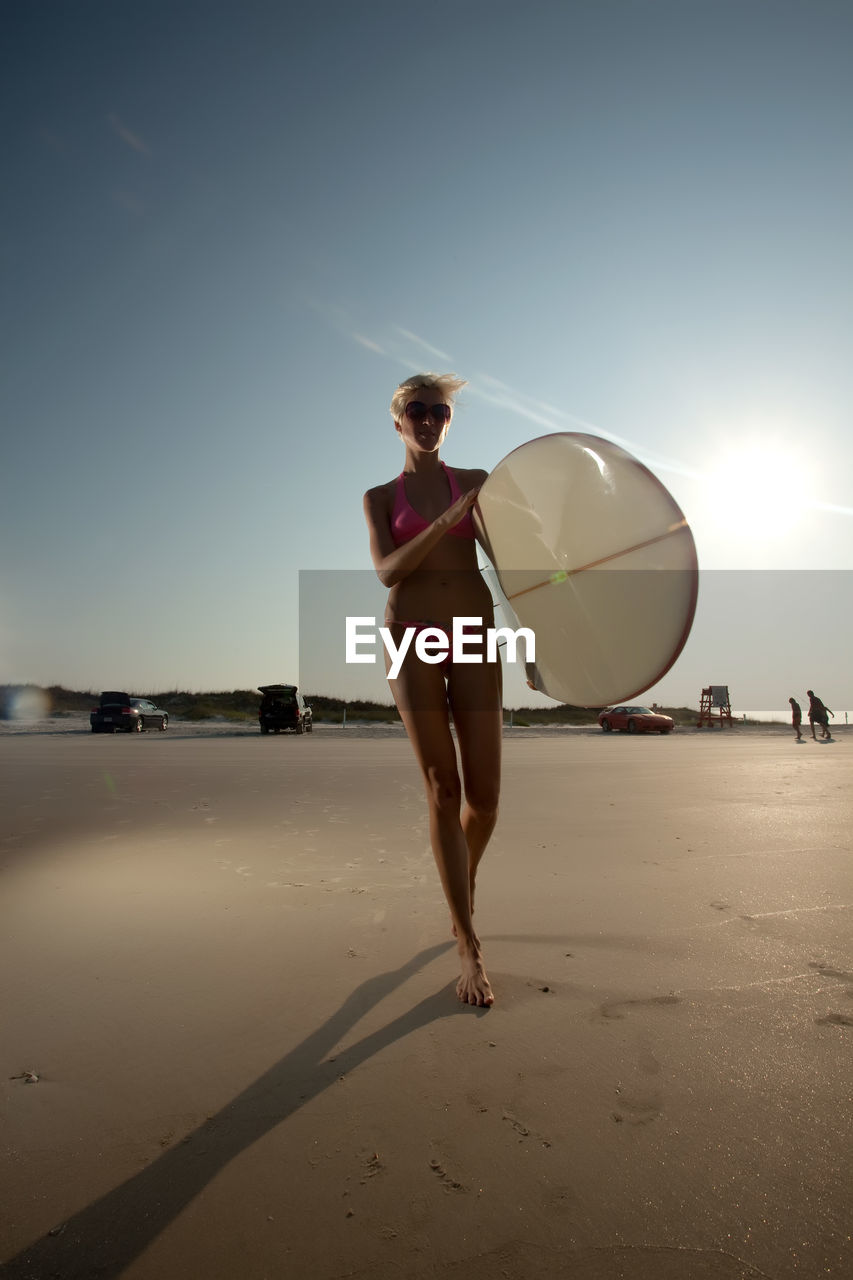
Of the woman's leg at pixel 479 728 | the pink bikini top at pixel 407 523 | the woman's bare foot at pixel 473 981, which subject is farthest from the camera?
the pink bikini top at pixel 407 523

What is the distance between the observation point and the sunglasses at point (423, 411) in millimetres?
2768

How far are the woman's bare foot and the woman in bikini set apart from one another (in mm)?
72

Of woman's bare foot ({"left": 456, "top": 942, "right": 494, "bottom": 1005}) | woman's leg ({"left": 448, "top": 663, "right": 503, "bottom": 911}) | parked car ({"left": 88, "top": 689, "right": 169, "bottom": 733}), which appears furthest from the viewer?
parked car ({"left": 88, "top": 689, "right": 169, "bottom": 733})

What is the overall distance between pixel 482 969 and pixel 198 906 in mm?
1349

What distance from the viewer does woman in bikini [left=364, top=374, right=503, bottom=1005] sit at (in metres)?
2.44

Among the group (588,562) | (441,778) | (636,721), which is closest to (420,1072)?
(441,778)

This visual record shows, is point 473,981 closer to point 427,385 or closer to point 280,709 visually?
point 427,385

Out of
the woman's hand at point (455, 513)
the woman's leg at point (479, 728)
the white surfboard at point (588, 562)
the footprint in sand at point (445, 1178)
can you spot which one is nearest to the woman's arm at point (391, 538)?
the woman's hand at point (455, 513)

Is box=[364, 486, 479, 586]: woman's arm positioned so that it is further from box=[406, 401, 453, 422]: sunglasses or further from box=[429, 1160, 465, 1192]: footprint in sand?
box=[429, 1160, 465, 1192]: footprint in sand

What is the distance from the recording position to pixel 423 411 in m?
2.77

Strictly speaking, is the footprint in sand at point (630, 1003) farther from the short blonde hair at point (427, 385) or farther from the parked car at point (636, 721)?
the parked car at point (636, 721)

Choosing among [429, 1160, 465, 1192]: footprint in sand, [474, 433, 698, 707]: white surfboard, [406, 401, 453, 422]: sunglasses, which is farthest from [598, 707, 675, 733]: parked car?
[429, 1160, 465, 1192]: footprint in sand

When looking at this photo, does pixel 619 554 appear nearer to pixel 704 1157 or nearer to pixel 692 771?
pixel 704 1157

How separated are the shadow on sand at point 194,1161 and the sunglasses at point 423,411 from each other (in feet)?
6.49
